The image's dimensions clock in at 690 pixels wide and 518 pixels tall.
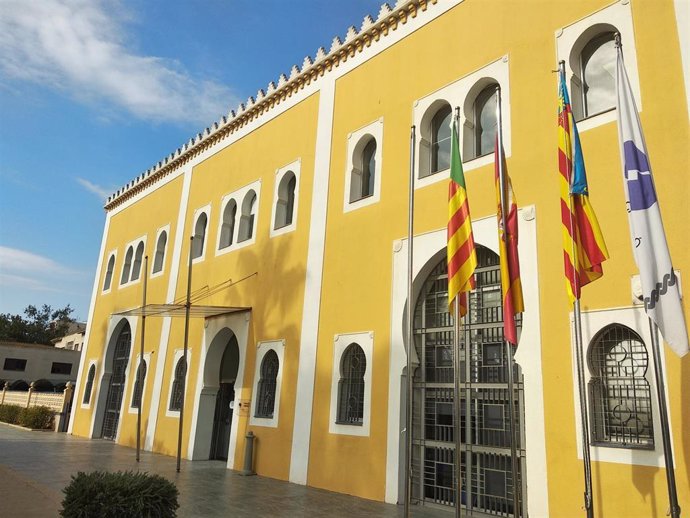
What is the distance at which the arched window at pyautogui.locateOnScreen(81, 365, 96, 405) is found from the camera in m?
21.4

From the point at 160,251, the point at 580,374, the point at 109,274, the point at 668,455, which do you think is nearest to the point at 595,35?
the point at 580,374

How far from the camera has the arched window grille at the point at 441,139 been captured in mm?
10336

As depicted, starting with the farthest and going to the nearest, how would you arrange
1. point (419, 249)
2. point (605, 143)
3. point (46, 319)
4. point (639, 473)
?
point (46, 319) < point (419, 249) < point (605, 143) < point (639, 473)

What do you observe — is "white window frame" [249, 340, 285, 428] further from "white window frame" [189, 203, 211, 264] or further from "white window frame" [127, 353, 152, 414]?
"white window frame" [127, 353, 152, 414]

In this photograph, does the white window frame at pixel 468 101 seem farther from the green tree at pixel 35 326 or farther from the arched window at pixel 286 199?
the green tree at pixel 35 326

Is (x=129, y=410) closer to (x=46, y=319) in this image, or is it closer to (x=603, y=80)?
(x=603, y=80)

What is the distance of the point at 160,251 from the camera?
772 inches

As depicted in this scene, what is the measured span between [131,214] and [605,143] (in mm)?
19257

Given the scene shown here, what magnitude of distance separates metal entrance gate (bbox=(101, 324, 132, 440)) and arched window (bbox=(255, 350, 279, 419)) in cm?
887

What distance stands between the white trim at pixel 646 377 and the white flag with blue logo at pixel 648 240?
5.82 ft

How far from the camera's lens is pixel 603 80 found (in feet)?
27.1

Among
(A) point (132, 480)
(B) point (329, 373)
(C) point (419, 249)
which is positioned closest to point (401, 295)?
(C) point (419, 249)

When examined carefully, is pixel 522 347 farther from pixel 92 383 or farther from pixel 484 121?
pixel 92 383

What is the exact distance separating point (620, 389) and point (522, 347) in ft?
4.55
